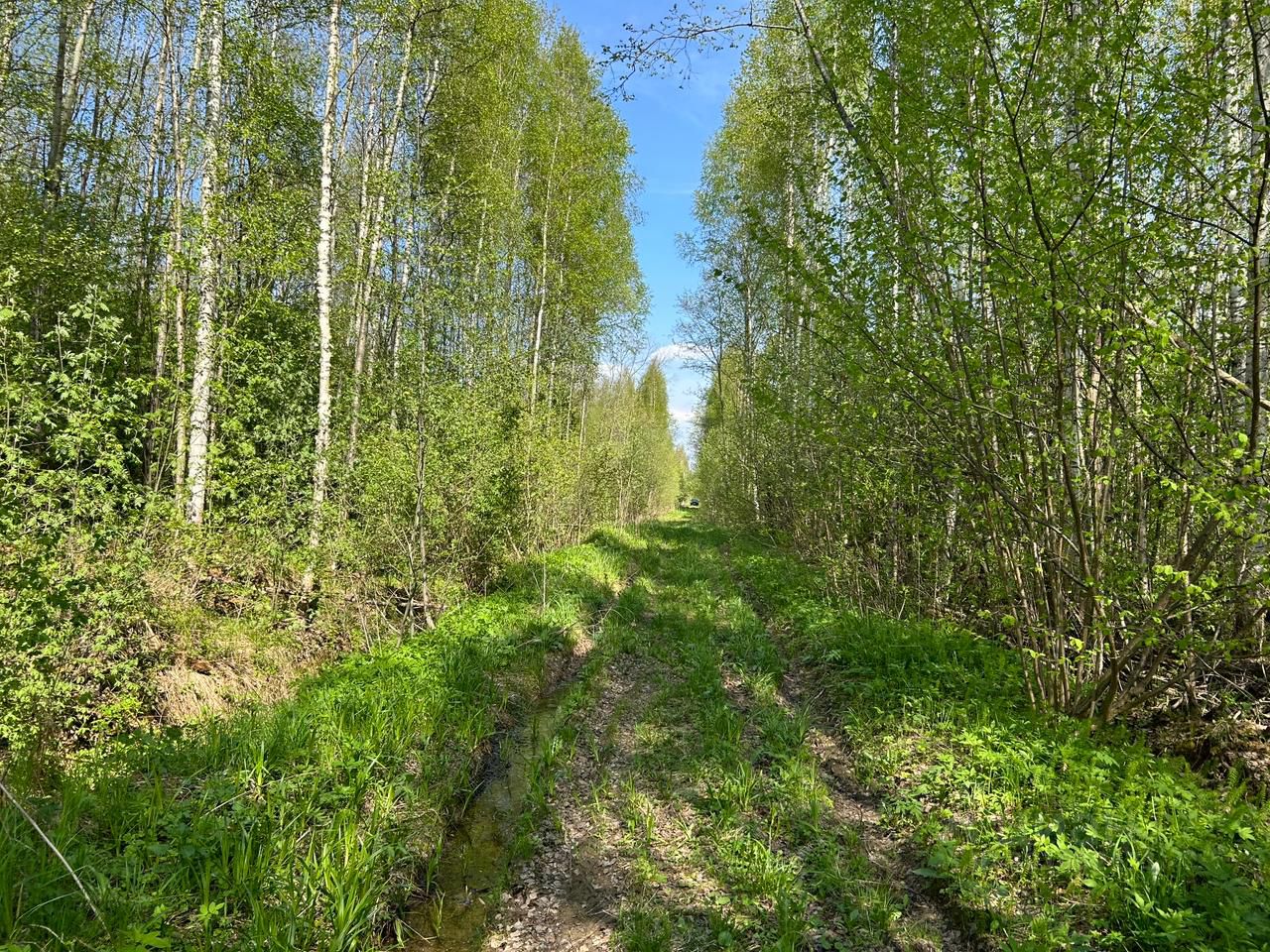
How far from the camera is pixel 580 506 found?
48.4 feet

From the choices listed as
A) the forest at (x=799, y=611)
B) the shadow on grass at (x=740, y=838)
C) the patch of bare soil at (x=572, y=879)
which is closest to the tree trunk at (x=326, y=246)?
the forest at (x=799, y=611)

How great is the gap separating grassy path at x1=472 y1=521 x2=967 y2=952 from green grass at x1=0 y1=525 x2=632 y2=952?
31.6 inches

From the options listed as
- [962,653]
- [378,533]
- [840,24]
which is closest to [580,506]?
[378,533]

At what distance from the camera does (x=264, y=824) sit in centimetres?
290

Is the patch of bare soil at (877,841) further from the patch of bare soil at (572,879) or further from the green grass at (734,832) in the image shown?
the patch of bare soil at (572,879)

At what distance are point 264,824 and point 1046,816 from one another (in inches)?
165

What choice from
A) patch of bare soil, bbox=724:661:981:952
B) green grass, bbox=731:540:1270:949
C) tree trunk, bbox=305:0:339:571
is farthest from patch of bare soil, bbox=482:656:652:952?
tree trunk, bbox=305:0:339:571

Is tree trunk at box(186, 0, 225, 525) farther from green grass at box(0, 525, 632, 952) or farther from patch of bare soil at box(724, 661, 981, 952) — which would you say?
patch of bare soil at box(724, 661, 981, 952)

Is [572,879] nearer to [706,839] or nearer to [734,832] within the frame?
[706,839]

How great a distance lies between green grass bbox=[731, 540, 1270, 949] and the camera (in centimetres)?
237

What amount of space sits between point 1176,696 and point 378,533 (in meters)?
7.98

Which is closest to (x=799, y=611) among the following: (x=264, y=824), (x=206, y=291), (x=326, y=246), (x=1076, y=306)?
(x=1076, y=306)

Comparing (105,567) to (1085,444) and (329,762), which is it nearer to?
(329,762)

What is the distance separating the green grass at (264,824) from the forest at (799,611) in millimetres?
27
